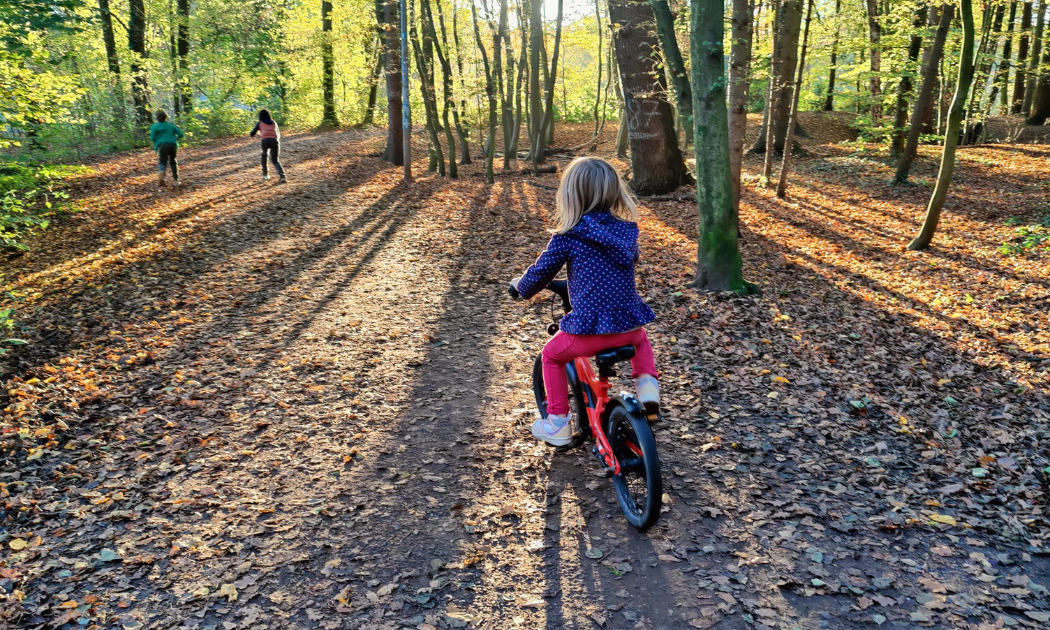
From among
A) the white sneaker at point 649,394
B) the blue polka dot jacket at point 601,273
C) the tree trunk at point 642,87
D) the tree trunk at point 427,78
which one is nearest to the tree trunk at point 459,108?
the tree trunk at point 427,78

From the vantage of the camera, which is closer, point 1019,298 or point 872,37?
point 1019,298

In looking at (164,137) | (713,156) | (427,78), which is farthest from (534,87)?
(713,156)

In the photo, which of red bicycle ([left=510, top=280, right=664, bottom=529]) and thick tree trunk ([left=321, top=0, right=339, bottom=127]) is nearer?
red bicycle ([left=510, top=280, right=664, bottom=529])

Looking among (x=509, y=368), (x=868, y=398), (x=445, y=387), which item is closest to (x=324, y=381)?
(x=445, y=387)

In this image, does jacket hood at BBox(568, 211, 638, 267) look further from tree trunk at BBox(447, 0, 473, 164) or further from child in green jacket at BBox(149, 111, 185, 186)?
tree trunk at BBox(447, 0, 473, 164)

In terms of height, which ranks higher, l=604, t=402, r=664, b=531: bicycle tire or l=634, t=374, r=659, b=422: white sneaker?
l=634, t=374, r=659, b=422: white sneaker

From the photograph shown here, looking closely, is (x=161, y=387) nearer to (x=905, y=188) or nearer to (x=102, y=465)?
(x=102, y=465)

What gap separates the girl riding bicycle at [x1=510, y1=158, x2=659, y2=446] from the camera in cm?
359

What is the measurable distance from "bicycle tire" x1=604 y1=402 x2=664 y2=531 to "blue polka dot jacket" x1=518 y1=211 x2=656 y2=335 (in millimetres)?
541

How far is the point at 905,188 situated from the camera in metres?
14.8

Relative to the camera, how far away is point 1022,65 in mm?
19938

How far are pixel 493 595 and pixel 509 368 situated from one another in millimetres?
3265

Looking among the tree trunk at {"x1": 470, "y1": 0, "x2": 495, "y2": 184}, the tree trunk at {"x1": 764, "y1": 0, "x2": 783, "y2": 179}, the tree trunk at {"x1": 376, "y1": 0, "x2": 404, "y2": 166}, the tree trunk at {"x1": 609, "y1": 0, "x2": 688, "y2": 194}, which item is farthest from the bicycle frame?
the tree trunk at {"x1": 376, "y1": 0, "x2": 404, "y2": 166}

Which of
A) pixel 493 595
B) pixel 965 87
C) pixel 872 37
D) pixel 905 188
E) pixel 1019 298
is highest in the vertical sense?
pixel 872 37
